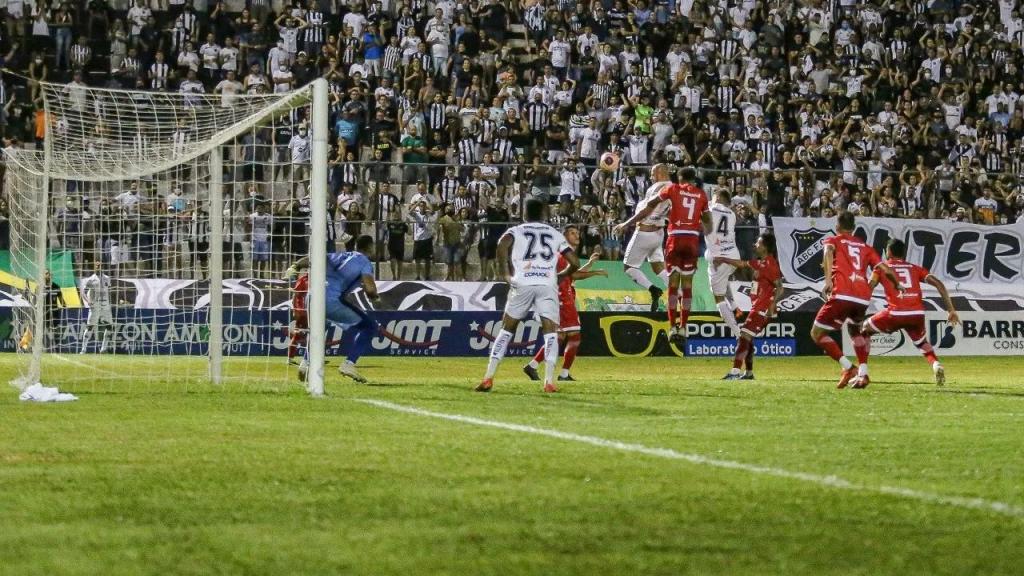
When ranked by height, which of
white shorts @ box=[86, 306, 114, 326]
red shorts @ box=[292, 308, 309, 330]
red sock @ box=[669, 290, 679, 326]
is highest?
red sock @ box=[669, 290, 679, 326]

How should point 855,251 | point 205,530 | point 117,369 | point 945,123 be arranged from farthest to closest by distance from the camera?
point 945,123 → point 117,369 → point 855,251 → point 205,530

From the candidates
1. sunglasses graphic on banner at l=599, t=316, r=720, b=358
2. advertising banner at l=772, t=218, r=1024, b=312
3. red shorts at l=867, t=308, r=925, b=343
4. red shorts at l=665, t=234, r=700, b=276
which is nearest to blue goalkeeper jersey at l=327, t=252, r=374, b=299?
red shorts at l=665, t=234, r=700, b=276

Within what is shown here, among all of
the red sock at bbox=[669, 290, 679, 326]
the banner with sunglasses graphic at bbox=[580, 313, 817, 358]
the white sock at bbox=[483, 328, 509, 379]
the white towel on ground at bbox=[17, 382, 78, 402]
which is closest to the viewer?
the white towel on ground at bbox=[17, 382, 78, 402]

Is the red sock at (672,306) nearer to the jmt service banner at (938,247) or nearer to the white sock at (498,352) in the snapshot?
the white sock at (498,352)

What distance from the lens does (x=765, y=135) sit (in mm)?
33469

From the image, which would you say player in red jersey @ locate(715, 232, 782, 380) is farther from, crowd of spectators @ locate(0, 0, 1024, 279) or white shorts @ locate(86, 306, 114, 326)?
white shorts @ locate(86, 306, 114, 326)

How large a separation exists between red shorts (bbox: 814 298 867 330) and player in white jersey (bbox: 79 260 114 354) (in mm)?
11353

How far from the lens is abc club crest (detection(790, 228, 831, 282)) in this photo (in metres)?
30.1

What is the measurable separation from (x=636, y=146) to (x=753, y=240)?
4.63 meters

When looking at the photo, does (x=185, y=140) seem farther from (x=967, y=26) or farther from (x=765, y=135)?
(x=967, y=26)

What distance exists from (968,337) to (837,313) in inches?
537

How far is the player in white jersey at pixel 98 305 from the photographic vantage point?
23536mm

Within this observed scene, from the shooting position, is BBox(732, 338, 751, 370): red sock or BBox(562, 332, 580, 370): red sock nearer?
BBox(562, 332, 580, 370): red sock

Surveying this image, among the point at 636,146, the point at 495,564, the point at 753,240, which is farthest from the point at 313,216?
the point at 636,146
